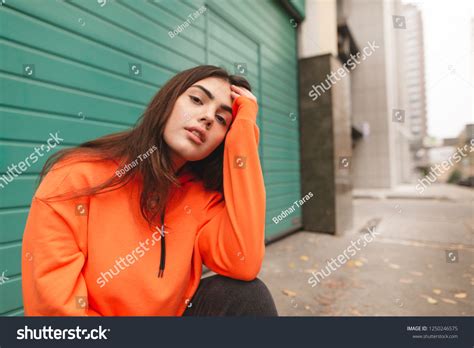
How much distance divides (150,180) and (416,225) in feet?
20.1

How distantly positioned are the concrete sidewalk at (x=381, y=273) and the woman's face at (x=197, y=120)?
174 centimetres

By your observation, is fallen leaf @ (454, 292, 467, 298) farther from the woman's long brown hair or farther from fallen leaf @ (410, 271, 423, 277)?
the woman's long brown hair

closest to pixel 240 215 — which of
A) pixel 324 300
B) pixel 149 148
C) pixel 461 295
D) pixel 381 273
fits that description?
pixel 149 148

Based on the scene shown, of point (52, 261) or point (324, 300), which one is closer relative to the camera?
point (52, 261)

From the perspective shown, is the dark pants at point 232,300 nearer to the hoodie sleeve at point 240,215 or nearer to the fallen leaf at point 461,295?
the hoodie sleeve at point 240,215

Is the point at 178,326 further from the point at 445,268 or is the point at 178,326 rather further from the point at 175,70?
the point at 445,268

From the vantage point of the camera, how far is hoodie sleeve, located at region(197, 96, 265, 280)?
128 centimetres

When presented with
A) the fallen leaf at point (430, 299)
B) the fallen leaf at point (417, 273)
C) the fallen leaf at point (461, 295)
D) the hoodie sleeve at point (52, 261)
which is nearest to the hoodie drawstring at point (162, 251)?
the hoodie sleeve at point (52, 261)

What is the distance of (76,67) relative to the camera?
1.97m

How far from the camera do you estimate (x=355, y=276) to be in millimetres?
3184

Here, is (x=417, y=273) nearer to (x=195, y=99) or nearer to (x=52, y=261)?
(x=195, y=99)

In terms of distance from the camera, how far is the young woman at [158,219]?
1031 millimetres

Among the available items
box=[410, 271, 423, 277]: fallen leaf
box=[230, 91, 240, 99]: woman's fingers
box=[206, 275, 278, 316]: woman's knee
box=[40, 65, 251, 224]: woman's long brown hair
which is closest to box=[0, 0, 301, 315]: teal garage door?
box=[40, 65, 251, 224]: woman's long brown hair

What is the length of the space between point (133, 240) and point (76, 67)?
4.65ft
